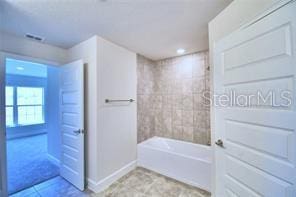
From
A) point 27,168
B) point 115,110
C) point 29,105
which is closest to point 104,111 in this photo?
point 115,110

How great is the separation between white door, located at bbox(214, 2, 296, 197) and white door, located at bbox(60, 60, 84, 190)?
75.0 inches

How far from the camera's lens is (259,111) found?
1131 millimetres

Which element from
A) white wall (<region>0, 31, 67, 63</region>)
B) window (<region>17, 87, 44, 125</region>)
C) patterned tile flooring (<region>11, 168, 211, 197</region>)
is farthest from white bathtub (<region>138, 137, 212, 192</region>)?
window (<region>17, 87, 44, 125</region>)

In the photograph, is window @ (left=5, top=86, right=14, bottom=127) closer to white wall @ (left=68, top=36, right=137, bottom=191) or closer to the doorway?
the doorway

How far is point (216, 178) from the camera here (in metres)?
1.59

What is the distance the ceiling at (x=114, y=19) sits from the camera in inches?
56.4

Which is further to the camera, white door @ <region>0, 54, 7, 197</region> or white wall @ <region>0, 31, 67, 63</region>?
white wall @ <region>0, 31, 67, 63</region>

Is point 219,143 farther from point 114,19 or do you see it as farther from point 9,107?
point 9,107

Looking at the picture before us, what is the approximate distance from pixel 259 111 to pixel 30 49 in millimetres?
3078

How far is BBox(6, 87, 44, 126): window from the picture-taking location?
5344 millimetres

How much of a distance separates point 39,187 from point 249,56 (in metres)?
3.27

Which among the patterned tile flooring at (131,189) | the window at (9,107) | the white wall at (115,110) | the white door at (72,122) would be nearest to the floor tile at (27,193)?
the patterned tile flooring at (131,189)

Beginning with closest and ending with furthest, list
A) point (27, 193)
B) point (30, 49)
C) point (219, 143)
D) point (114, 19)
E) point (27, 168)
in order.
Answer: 1. point (219, 143)
2. point (114, 19)
3. point (27, 193)
4. point (30, 49)
5. point (27, 168)

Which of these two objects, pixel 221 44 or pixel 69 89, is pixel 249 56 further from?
pixel 69 89
